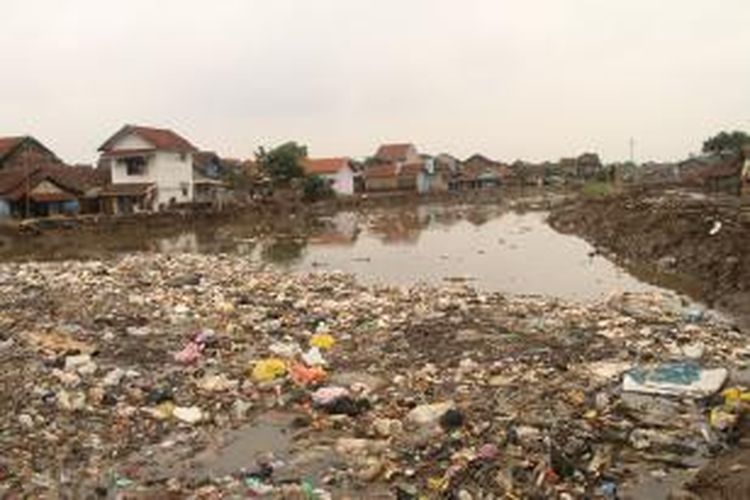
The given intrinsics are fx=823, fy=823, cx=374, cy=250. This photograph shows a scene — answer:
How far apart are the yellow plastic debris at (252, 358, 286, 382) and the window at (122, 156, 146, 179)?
35.3 meters

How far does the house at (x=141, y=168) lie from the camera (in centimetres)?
4091

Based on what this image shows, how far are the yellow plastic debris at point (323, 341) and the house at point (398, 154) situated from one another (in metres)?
59.2

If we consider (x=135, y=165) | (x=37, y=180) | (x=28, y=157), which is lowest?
(x=37, y=180)

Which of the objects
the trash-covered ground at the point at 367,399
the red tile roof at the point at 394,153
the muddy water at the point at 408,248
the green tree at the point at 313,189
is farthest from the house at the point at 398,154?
the trash-covered ground at the point at 367,399

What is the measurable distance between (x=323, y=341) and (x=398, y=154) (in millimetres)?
61148

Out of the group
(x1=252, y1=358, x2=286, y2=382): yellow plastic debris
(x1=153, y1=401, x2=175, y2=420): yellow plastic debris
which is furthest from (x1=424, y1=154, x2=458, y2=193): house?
(x1=153, y1=401, x2=175, y2=420): yellow plastic debris

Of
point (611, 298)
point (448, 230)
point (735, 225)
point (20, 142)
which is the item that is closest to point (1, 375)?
point (611, 298)

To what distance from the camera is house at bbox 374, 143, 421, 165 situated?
70.0 m

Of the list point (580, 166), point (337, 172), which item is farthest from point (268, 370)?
point (580, 166)

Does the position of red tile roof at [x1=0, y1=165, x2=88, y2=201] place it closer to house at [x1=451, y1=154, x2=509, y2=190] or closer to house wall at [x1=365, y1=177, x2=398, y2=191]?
house wall at [x1=365, y1=177, x2=398, y2=191]

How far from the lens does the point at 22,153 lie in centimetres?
4275

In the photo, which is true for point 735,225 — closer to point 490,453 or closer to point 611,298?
point 611,298

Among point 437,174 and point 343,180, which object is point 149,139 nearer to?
point 343,180

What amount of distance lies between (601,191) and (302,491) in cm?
3996
